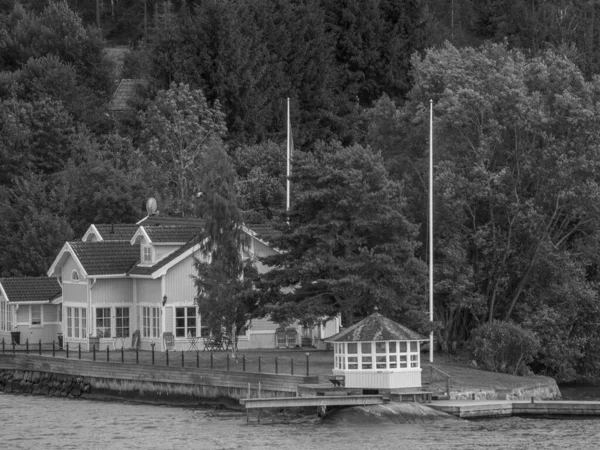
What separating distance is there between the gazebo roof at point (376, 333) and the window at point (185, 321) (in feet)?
54.5

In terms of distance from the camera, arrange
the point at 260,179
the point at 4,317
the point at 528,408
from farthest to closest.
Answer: the point at 260,179
the point at 4,317
the point at 528,408

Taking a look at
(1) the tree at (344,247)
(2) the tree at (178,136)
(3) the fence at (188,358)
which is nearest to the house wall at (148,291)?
(3) the fence at (188,358)

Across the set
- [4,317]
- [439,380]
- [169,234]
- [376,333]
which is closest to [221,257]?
[169,234]

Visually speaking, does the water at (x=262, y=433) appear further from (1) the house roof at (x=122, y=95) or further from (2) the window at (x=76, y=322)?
(1) the house roof at (x=122, y=95)

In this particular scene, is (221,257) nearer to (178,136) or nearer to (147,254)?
(147,254)

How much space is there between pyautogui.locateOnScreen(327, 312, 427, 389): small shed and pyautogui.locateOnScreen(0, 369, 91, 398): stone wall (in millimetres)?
14835

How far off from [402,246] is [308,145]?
2049 inches

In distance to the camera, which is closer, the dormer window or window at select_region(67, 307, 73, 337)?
the dormer window

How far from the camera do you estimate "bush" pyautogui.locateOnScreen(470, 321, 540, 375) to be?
7106 centimetres

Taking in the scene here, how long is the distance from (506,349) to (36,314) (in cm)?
2505

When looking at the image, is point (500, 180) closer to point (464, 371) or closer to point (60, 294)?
point (464, 371)

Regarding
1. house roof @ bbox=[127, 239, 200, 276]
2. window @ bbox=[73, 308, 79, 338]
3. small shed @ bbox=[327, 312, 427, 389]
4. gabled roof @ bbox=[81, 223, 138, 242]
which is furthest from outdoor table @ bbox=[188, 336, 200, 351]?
small shed @ bbox=[327, 312, 427, 389]

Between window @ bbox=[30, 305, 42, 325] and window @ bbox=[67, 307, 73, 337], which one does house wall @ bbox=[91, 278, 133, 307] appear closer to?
window @ bbox=[67, 307, 73, 337]

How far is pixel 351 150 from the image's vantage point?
2689 inches
